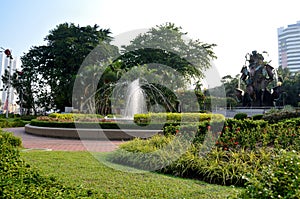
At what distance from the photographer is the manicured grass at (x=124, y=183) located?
→ 4.07 m

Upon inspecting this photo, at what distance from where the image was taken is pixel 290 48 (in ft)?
304

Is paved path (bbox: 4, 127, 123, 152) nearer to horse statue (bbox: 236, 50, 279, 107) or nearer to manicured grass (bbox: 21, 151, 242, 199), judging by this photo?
manicured grass (bbox: 21, 151, 242, 199)

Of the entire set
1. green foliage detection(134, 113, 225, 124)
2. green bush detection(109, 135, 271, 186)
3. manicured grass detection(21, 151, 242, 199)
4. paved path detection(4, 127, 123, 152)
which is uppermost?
green foliage detection(134, 113, 225, 124)

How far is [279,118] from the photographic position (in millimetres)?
14406

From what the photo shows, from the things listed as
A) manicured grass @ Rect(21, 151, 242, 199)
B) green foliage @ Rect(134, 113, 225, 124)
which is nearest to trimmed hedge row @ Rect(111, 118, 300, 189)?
manicured grass @ Rect(21, 151, 242, 199)

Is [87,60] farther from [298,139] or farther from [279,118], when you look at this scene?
[298,139]

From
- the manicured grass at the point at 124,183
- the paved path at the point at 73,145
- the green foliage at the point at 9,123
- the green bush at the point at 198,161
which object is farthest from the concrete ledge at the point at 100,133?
the green foliage at the point at 9,123

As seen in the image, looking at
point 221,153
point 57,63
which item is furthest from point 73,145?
point 57,63

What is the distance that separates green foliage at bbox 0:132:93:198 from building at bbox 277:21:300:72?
98.0m

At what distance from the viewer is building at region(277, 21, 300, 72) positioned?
90250 mm

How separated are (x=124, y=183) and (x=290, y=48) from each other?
103 m

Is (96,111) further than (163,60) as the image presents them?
No

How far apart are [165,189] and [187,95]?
92.6 feet

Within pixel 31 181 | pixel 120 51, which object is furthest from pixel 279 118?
pixel 120 51
